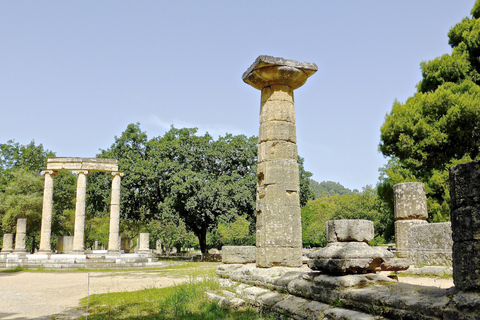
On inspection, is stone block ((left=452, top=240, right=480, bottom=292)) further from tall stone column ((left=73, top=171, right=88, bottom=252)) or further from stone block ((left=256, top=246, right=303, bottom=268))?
tall stone column ((left=73, top=171, right=88, bottom=252))

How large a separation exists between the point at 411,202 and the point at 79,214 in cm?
2340

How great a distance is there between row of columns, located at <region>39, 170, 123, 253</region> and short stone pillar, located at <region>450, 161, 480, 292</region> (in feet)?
91.2

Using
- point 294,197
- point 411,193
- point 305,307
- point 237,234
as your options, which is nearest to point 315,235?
point 237,234

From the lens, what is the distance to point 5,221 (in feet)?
126

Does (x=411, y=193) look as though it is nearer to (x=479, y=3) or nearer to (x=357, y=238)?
(x=357, y=238)

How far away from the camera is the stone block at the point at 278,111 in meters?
10.5

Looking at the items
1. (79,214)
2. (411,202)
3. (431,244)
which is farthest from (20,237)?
(431,244)

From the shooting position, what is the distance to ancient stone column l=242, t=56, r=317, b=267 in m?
9.73

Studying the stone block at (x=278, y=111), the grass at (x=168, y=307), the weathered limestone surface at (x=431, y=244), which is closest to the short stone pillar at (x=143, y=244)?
the grass at (x=168, y=307)

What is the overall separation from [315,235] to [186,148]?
69.7ft

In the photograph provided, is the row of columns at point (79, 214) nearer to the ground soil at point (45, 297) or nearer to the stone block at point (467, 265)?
the ground soil at point (45, 297)

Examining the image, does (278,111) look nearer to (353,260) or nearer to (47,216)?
(353,260)

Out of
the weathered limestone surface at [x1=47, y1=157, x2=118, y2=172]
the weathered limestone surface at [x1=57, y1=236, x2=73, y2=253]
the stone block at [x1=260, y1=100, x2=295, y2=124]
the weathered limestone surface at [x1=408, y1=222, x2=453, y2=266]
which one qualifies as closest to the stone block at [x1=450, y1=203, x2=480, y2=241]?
the stone block at [x1=260, y1=100, x2=295, y2=124]

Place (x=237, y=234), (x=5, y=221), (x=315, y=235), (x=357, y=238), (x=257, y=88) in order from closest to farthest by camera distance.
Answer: (x=357, y=238) < (x=257, y=88) < (x=237, y=234) < (x=5, y=221) < (x=315, y=235)
